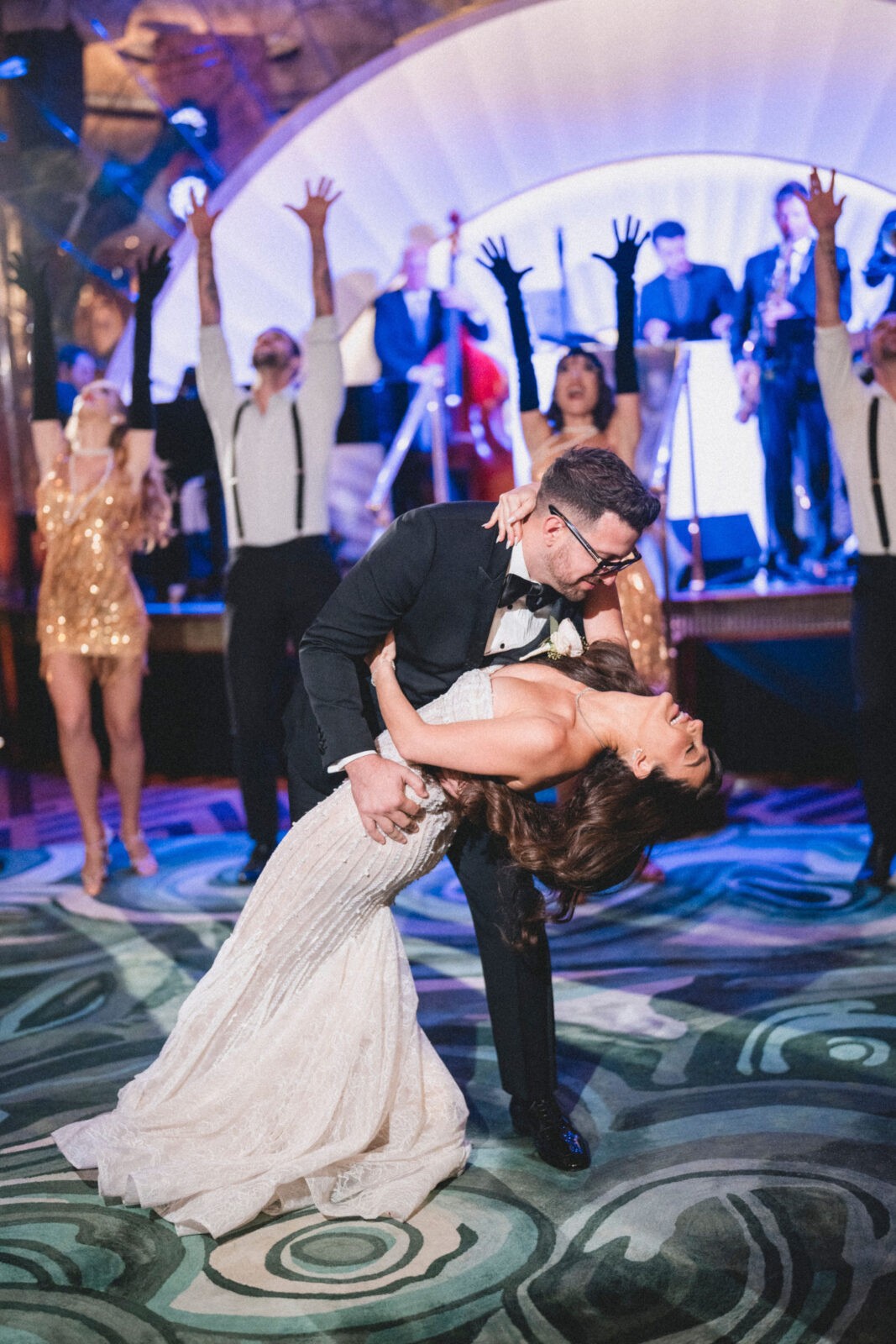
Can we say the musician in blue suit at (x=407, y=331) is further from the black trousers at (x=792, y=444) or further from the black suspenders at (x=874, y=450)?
the black suspenders at (x=874, y=450)

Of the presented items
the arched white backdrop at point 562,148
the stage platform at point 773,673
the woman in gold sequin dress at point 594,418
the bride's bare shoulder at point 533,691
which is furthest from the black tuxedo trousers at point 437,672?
the arched white backdrop at point 562,148

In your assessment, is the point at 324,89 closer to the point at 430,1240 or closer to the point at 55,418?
the point at 55,418

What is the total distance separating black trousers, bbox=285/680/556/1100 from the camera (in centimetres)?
223

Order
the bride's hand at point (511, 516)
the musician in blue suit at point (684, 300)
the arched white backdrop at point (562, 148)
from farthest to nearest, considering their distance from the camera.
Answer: the arched white backdrop at point (562, 148), the musician in blue suit at point (684, 300), the bride's hand at point (511, 516)

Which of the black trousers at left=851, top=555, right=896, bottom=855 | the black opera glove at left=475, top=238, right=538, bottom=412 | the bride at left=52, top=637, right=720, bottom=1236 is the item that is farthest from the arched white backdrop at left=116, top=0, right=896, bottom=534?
the bride at left=52, top=637, right=720, bottom=1236

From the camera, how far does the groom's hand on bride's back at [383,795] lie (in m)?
2.00

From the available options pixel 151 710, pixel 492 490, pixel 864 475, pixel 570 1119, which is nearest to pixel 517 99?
pixel 492 490

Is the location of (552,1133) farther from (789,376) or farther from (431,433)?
(431,433)

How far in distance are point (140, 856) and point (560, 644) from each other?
2592 millimetres

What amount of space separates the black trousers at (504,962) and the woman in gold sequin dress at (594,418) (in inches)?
57.6

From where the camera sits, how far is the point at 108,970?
11.0 ft

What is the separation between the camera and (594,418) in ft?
12.6

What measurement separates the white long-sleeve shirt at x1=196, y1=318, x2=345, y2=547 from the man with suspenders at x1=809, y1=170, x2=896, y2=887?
160 cm

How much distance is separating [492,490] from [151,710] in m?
2.31
